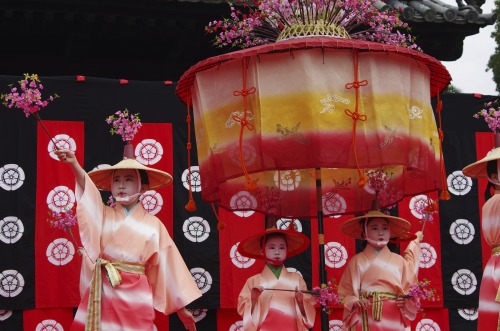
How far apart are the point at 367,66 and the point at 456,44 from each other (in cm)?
366

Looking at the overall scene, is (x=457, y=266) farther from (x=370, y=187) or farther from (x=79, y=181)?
(x=79, y=181)

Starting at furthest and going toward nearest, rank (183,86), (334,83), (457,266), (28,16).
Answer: (457,266)
(28,16)
(183,86)
(334,83)

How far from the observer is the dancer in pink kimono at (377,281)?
26.5ft

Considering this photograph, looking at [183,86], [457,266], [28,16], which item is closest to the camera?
[183,86]

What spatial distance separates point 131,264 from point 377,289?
7.34 ft

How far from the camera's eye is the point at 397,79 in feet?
21.8

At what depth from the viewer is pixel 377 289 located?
8.17 m

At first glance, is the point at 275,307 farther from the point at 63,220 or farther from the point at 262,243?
the point at 63,220

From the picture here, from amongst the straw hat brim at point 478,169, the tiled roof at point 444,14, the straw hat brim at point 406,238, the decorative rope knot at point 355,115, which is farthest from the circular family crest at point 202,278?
the tiled roof at point 444,14

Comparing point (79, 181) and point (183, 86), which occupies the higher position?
point (183, 86)

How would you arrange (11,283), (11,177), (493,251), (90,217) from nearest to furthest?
(90,217), (493,251), (11,283), (11,177)

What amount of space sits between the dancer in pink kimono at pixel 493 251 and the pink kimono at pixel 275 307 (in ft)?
4.75

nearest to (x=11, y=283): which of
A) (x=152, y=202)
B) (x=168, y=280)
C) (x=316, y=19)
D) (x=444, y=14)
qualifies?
(x=152, y=202)

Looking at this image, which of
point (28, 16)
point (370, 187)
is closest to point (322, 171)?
point (370, 187)
